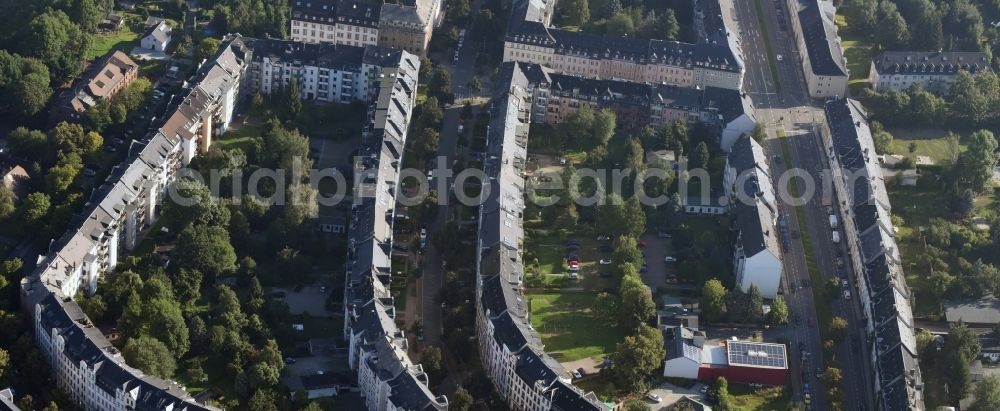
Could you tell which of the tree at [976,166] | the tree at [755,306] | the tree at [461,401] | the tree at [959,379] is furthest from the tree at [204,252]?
the tree at [976,166]

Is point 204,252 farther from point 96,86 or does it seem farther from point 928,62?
point 928,62

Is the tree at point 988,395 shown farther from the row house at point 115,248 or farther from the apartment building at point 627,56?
the row house at point 115,248

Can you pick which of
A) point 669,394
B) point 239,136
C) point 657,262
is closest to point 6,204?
point 239,136

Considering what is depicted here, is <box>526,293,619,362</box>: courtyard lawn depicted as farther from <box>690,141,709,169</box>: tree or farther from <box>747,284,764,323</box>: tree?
<box>690,141,709,169</box>: tree

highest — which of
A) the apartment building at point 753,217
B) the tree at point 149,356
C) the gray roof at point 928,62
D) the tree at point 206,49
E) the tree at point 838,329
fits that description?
the gray roof at point 928,62

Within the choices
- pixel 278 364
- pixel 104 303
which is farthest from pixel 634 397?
pixel 104 303

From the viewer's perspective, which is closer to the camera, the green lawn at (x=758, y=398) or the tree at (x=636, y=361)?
the tree at (x=636, y=361)

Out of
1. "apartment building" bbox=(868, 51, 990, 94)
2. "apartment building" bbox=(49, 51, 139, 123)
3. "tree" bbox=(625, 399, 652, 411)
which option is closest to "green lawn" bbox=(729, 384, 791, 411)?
"tree" bbox=(625, 399, 652, 411)
